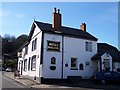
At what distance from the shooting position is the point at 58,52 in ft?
90.0

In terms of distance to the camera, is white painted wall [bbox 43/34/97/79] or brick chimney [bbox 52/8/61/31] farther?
brick chimney [bbox 52/8/61/31]

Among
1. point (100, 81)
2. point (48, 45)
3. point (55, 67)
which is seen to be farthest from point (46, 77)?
point (100, 81)

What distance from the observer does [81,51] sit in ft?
97.0

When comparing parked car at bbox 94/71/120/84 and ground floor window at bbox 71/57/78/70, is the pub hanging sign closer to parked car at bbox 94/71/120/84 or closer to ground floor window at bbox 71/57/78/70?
ground floor window at bbox 71/57/78/70

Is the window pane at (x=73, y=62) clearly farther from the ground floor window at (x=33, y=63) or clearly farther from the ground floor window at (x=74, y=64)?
the ground floor window at (x=33, y=63)

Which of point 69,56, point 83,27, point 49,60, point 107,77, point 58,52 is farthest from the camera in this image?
point 83,27

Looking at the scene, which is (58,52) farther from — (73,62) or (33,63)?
(33,63)

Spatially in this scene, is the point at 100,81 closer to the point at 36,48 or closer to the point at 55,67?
the point at 55,67

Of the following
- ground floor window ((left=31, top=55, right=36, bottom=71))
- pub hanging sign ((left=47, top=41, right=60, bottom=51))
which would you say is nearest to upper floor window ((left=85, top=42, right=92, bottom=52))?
pub hanging sign ((left=47, top=41, right=60, bottom=51))

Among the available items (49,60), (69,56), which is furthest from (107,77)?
(49,60)

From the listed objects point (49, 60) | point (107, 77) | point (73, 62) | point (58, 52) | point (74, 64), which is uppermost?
point (58, 52)

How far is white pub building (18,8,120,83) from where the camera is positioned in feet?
86.9

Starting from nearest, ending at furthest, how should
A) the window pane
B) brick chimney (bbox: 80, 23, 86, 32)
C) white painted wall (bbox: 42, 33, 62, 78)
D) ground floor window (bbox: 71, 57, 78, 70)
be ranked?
white painted wall (bbox: 42, 33, 62, 78), ground floor window (bbox: 71, 57, 78, 70), the window pane, brick chimney (bbox: 80, 23, 86, 32)

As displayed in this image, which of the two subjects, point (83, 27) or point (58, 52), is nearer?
point (58, 52)
